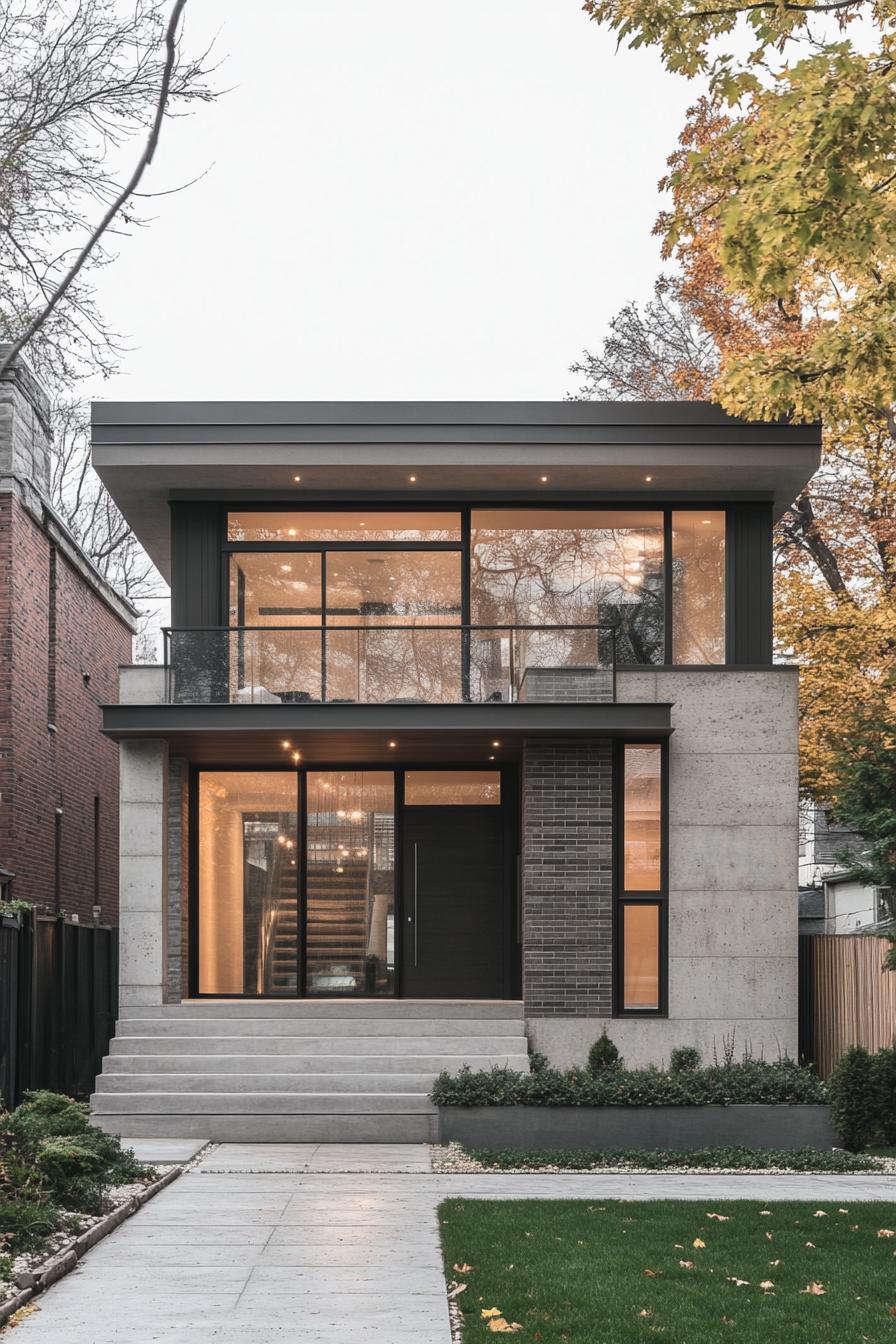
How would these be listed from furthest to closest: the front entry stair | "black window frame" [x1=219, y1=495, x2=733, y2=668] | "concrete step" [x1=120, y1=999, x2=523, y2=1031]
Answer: "black window frame" [x1=219, y1=495, x2=733, y2=668], "concrete step" [x1=120, y1=999, x2=523, y2=1031], the front entry stair

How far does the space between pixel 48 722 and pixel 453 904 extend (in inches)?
247

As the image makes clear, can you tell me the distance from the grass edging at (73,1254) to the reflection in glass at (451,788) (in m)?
7.98

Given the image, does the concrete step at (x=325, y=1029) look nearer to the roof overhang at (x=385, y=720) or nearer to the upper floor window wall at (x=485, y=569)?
the roof overhang at (x=385, y=720)

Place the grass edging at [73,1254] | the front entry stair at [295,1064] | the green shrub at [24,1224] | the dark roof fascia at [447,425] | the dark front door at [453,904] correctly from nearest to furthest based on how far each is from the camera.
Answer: the grass edging at [73,1254] → the green shrub at [24,1224] → the front entry stair at [295,1064] → the dark roof fascia at [447,425] → the dark front door at [453,904]

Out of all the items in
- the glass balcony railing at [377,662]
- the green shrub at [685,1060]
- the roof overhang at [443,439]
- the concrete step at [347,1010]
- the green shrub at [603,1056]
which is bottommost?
the green shrub at [685,1060]

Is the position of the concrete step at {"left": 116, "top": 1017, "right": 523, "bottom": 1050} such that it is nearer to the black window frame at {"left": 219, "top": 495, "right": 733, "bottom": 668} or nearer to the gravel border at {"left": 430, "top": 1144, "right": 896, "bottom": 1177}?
the gravel border at {"left": 430, "top": 1144, "right": 896, "bottom": 1177}

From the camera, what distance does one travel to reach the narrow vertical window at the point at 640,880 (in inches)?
655

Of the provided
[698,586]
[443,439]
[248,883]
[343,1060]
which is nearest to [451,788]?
[248,883]

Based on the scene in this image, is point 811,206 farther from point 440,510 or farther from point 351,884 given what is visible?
point 351,884

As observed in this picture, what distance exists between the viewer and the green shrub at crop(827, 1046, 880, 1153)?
13367 millimetres

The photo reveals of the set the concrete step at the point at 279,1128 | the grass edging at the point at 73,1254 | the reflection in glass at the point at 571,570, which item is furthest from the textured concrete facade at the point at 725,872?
the grass edging at the point at 73,1254

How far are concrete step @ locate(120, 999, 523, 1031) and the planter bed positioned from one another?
2.97 metres

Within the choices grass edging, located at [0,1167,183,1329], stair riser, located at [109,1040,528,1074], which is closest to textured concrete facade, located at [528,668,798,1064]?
stair riser, located at [109,1040,528,1074]

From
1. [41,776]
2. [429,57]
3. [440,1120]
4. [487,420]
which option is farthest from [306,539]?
[429,57]
